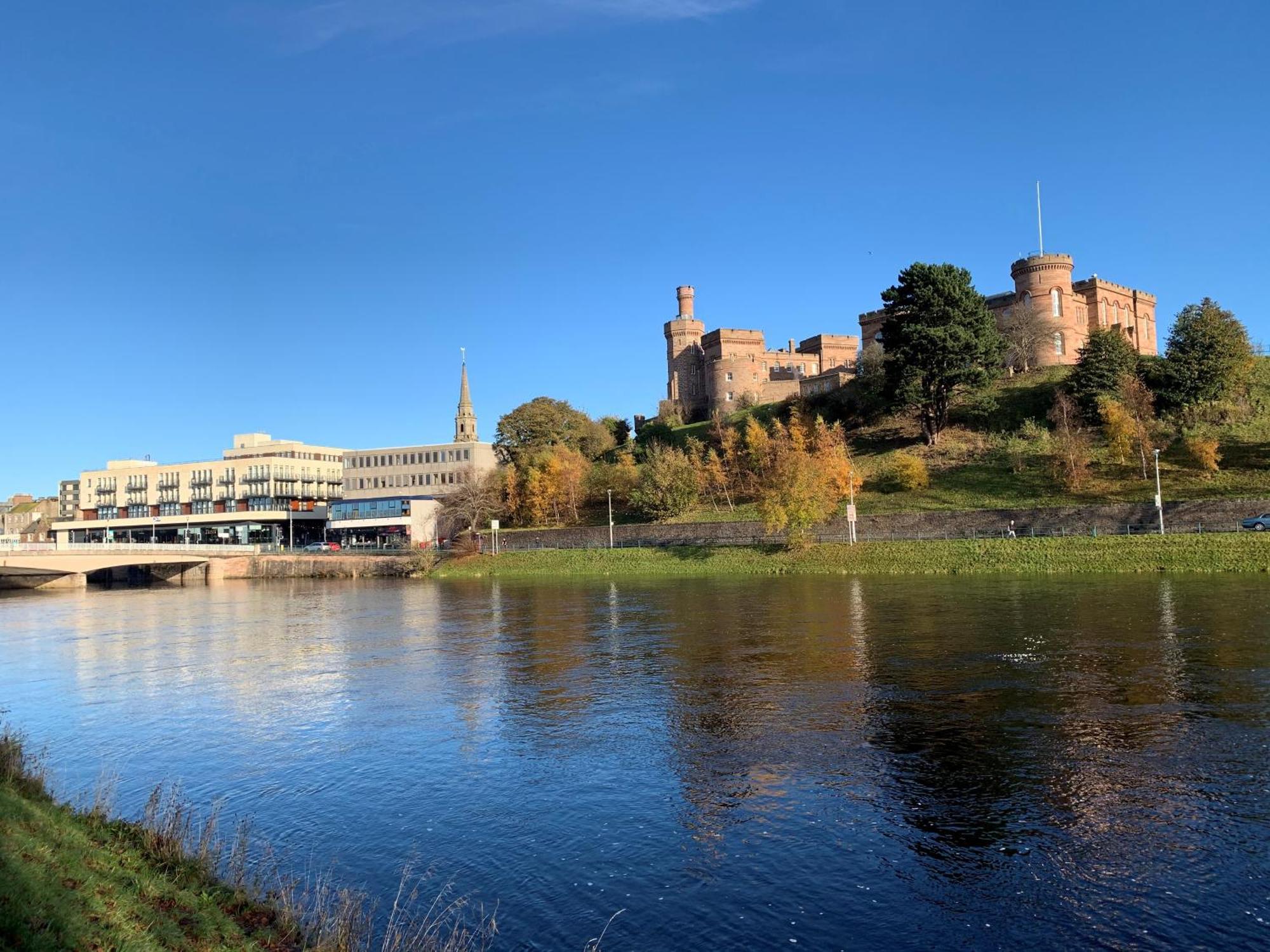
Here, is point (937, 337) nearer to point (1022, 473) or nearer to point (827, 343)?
point (1022, 473)

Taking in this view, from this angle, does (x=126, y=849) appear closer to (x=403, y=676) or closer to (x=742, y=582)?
(x=403, y=676)

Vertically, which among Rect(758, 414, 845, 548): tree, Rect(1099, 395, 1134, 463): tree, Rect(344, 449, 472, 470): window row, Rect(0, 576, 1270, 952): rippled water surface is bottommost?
Rect(0, 576, 1270, 952): rippled water surface

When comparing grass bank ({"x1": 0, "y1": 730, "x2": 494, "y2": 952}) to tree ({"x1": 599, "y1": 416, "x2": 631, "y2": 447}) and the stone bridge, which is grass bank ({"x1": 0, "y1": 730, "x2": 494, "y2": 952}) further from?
tree ({"x1": 599, "y1": 416, "x2": 631, "y2": 447})

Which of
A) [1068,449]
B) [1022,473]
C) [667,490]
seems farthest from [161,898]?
[667,490]

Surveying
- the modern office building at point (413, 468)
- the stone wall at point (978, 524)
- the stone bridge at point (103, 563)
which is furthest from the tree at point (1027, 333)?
the stone bridge at point (103, 563)

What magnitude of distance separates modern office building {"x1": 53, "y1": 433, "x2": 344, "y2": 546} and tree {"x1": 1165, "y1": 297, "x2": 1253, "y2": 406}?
11418 centimetres

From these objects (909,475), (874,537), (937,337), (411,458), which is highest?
(937,337)

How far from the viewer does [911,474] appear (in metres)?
80.2

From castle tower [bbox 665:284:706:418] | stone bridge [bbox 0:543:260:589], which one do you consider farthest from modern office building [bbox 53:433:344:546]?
castle tower [bbox 665:284:706:418]

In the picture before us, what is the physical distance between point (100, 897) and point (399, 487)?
123160 mm

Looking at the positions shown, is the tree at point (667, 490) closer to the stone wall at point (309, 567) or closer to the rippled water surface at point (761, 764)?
the stone wall at point (309, 567)

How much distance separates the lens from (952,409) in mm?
93812

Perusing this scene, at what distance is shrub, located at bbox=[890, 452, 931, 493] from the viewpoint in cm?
7994

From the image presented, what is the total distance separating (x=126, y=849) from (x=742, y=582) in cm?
5211
